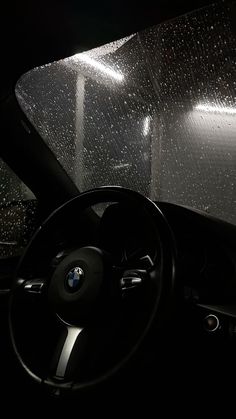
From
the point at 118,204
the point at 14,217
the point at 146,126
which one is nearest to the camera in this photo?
the point at 118,204

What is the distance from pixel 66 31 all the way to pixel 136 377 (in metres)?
1.16

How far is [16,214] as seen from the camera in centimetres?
206

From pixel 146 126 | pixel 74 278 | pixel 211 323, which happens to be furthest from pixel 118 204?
pixel 146 126

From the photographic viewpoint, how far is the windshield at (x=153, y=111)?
67.8 inches

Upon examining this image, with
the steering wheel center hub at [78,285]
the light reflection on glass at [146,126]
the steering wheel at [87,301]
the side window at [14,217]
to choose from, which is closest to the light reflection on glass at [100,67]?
the light reflection on glass at [146,126]

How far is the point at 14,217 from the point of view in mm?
2064

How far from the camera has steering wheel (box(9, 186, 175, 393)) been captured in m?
0.90

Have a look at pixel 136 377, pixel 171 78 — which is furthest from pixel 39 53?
pixel 136 377

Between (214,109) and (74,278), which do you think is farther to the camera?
(214,109)

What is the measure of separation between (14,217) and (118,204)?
0.94 metres

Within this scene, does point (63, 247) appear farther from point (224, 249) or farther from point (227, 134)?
point (227, 134)

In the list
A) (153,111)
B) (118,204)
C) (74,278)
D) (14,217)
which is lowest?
(14,217)

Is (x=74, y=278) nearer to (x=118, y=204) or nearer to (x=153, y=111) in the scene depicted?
(x=118, y=204)

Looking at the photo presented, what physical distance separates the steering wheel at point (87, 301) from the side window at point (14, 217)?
83cm
